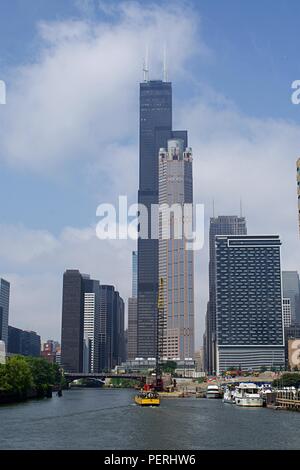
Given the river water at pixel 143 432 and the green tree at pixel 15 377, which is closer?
the river water at pixel 143 432

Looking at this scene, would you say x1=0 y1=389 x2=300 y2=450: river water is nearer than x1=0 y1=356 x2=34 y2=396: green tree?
Yes

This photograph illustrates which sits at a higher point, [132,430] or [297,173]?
[297,173]

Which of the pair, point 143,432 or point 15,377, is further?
point 15,377

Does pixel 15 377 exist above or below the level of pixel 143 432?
above

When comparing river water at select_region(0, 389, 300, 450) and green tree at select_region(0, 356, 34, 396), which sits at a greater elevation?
green tree at select_region(0, 356, 34, 396)

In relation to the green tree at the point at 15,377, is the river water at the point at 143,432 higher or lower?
lower

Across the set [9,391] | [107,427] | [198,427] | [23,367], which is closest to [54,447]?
[107,427]

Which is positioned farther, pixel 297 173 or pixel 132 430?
pixel 297 173
